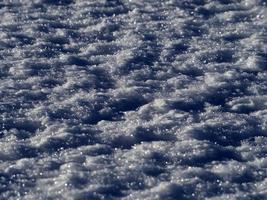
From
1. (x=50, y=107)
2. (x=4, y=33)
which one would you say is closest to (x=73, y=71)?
(x=50, y=107)

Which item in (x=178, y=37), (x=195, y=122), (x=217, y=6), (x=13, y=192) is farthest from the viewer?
(x=217, y=6)

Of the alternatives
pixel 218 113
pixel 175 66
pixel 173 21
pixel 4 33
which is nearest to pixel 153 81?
pixel 175 66

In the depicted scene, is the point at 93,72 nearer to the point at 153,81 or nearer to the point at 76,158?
the point at 153,81

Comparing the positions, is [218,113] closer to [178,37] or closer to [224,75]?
[224,75]

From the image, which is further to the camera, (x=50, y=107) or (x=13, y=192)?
(x=50, y=107)

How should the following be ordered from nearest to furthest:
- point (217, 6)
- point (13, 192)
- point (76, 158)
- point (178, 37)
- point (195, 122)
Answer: point (13, 192)
point (76, 158)
point (195, 122)
point (178, 37)
point (217, 6)

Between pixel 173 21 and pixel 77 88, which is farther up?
pixel 173 21

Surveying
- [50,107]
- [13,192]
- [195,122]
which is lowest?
[13,192]
